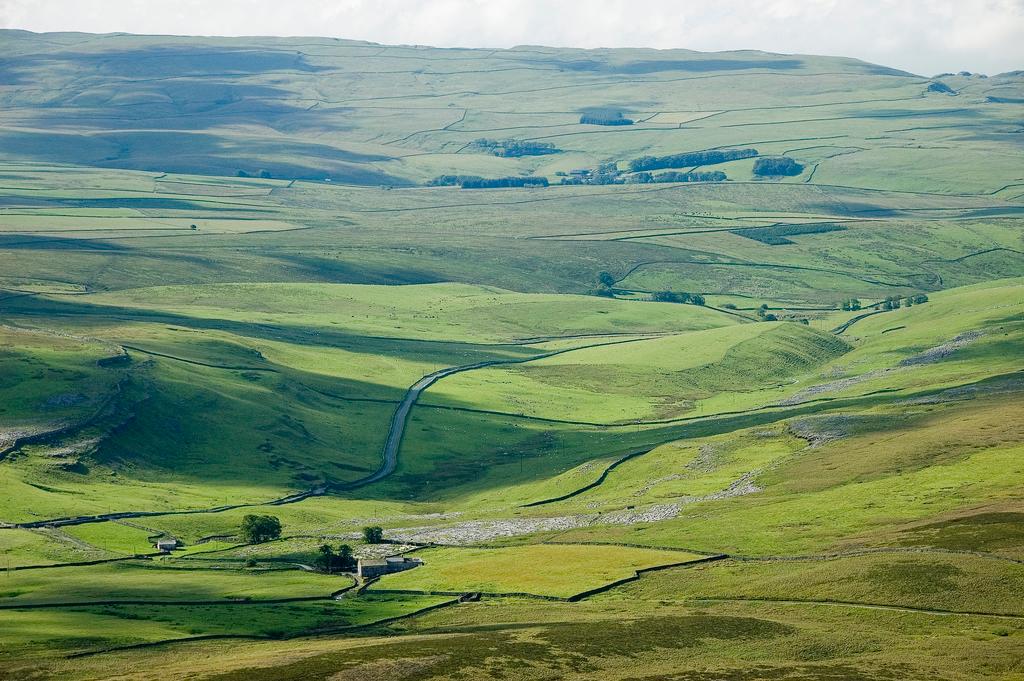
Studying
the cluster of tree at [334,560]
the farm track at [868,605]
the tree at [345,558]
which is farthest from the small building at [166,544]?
the farm track at [868,605]

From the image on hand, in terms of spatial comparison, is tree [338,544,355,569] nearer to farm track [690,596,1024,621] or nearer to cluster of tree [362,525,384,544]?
A: cluster of tree [362,525,384,544]

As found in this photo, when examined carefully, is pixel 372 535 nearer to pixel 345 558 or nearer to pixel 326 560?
pixel 345 558

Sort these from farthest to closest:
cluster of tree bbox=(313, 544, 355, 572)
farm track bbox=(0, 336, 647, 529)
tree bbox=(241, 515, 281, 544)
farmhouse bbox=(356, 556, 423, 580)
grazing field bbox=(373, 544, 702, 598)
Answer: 1. farm track bbox=(0, 336, 647, 529)
2. tree bbox=(241, 515, 281, 544)
3. cluster of tree bbox=(313, 544, 355, 572)
4. farmhouse bbox=(356, 556, 423, 580)
5. grazing field bbox=(373, 544, 702, 598)

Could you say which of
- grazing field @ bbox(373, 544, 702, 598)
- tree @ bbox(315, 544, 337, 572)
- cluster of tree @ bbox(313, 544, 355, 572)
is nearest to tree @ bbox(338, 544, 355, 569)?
cluster of tree @ bbox(313, 544, 355, 572)

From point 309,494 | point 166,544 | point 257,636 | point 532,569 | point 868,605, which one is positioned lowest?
point 309,494

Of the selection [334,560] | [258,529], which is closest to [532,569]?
[334,560]

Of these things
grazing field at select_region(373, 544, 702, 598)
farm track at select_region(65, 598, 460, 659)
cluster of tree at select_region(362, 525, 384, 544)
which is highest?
farm track at select_region(65, 598, 460, 659)

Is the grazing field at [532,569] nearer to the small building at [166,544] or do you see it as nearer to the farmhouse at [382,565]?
the farmhouse at [382,565]

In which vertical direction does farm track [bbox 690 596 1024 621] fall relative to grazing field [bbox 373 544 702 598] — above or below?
above
